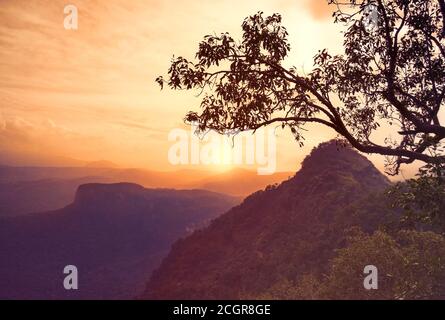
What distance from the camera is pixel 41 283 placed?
19512 cm

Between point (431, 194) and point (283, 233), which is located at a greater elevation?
point (431, 194)

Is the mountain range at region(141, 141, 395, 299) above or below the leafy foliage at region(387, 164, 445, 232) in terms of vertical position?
below

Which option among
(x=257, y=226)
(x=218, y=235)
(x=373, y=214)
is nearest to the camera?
(x=373, y=214)

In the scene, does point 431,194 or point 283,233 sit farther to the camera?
point 283,233

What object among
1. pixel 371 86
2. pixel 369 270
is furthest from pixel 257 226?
pixel 371 86

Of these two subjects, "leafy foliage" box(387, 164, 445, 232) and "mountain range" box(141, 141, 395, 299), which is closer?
"leafy foliage" box(387, 164, 445, 232)

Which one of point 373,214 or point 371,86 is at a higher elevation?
point 371,86

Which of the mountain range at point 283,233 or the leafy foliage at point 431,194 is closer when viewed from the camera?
the leafy foliage at point 431,194

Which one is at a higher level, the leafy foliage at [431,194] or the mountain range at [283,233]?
the leafy foliage at [431,194]
